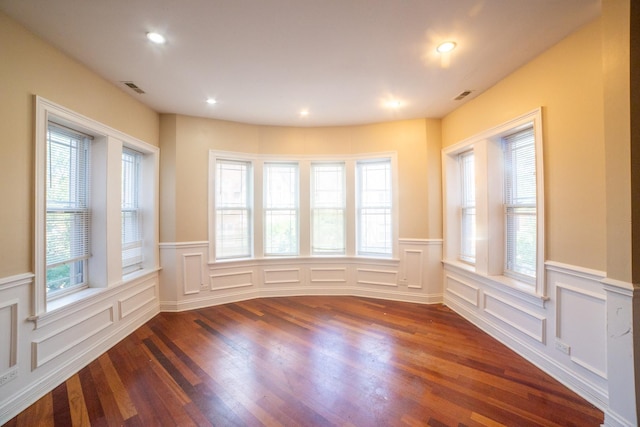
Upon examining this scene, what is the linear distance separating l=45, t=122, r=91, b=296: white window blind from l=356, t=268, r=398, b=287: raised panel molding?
3.53 meters

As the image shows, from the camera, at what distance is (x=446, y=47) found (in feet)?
7.32

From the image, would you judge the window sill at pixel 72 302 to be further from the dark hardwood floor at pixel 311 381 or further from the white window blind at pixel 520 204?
the white window blind at pixel 520 204

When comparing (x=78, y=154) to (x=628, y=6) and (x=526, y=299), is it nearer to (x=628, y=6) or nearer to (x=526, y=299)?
(x=628, y=6)

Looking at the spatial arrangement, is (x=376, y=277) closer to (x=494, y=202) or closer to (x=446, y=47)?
(x=494, y=202)

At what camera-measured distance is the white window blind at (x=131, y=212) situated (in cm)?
329

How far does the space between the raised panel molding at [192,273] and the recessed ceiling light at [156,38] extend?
264 cm

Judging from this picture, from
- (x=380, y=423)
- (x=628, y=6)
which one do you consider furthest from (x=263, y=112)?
(x=380, y=423)

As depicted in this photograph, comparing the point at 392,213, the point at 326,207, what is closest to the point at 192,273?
the point at 326,207

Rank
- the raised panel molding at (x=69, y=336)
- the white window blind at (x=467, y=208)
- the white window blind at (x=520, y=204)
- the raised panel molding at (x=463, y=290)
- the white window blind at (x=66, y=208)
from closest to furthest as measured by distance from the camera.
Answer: the raised panel molding at (x=69, y=336) < the white window blind at (x=66, y=208) < the white window blind at (x=520, y=204) < the raised panel molding at (x=463, y=290) < the white window blind at (x=467, y=208)

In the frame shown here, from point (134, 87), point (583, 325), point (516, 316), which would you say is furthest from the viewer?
point (134, 87)

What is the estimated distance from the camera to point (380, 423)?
1.72 m

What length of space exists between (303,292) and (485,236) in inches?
109

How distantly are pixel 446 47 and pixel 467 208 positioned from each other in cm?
224

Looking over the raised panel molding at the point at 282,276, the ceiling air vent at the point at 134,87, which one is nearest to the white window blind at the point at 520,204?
the raised panel molding at the point at 282,276
